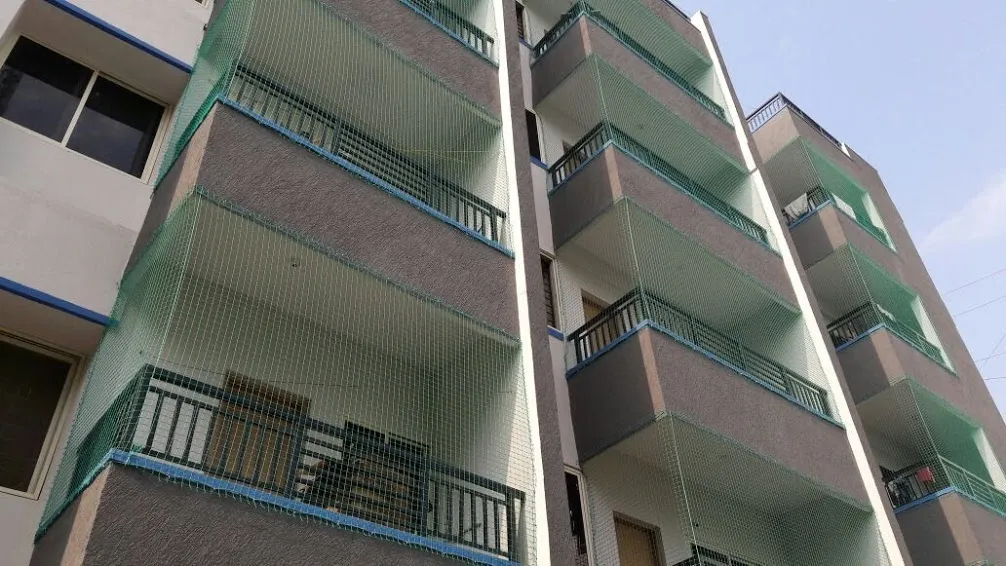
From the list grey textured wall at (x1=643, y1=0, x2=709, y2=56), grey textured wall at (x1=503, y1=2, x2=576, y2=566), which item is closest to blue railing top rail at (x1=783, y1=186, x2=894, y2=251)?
grey textured wall at (x1=643, y1=0, x2=709, y2=56)

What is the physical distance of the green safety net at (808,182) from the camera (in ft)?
59.3

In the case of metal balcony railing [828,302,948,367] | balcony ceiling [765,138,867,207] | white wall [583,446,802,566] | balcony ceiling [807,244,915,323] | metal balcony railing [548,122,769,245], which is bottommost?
white wall [583,446,802,566]

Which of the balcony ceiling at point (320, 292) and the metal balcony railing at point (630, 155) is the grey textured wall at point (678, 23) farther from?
the balcony ceiling at point (320, 292)

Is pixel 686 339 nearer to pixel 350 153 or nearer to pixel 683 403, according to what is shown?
pixel 683 403

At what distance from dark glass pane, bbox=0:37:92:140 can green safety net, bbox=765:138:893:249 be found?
14167 mm

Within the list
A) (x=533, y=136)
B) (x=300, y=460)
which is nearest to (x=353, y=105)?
(x=533, y=136)

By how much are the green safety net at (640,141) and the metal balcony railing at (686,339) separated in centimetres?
225

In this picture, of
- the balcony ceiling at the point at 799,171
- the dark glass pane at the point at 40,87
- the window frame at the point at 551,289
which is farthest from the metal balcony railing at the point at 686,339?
the balcony ceiling at the point at 799,171

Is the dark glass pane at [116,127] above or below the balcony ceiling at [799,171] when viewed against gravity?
below

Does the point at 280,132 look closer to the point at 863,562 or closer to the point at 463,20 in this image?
the point at 463,20

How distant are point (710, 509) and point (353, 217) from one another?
20.5 ft

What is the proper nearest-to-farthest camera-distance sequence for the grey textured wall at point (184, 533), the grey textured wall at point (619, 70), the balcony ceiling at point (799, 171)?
the grey textured wall at point (184, 533)
the grey textured wall at point (619, 70)
the balcony ceiling at point (799, 171)

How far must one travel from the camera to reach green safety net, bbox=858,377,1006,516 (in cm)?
1363

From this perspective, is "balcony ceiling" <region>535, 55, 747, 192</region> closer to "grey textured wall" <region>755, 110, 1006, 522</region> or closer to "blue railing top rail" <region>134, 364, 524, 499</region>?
"grey textured wall" <region>755, 110, 1006, 522</region>
